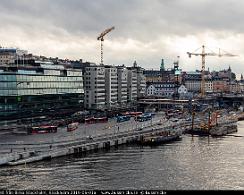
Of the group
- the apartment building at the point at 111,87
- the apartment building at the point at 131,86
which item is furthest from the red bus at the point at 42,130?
the apartment building at the point at 131,86

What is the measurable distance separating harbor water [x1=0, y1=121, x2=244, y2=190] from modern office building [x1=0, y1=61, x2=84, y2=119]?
2617 centimetres

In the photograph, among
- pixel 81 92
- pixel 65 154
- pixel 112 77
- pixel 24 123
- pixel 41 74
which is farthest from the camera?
pixel 112 77

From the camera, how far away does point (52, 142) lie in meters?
69.2

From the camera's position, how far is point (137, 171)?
53.8 meters

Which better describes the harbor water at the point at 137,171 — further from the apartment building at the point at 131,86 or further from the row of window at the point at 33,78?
the apartment building at the point at 131,86

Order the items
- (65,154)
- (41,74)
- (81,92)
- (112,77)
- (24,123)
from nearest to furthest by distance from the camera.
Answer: (65,154)
(24,123)
(41,74)
(81,92)
(112,77)

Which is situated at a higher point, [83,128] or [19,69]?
[19,69]

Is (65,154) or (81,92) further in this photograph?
(81,92)

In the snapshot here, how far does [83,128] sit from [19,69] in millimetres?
17419

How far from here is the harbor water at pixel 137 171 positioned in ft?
152

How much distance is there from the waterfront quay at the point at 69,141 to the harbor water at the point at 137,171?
2.00 metres

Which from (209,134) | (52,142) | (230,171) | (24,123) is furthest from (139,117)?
(230,171)

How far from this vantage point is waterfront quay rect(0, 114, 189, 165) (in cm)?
5941

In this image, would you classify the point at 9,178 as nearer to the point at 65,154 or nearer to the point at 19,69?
the point at 65,154
